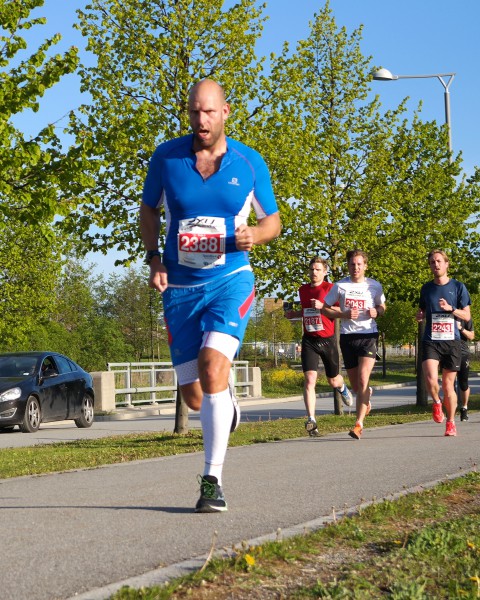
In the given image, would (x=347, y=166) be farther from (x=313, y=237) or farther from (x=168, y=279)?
(x=168, y=279)

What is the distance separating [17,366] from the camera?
20.5 m

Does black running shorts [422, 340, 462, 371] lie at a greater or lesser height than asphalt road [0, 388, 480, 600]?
greater

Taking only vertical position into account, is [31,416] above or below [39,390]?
below

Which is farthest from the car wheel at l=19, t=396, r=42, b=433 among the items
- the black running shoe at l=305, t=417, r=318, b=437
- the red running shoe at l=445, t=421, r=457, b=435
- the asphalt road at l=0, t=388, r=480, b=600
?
the asphalt road at l=0, t=388, r=480, b=600

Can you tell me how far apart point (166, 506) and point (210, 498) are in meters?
0.38

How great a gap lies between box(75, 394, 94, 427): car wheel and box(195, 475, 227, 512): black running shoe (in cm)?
1630

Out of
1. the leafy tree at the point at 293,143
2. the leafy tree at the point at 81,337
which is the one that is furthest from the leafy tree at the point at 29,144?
the leafy tree at the point at 81,337

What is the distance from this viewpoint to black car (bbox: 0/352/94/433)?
64.4ft

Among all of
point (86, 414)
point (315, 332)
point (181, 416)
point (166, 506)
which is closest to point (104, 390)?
point (86, 414)

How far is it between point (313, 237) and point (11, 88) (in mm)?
9631

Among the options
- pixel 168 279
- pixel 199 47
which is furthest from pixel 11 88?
pixel 168 279

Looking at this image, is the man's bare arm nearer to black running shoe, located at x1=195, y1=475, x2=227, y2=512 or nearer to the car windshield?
black running shoe, located at x1=195, y1=475, x2=227, y2=512

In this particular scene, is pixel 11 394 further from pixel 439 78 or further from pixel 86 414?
pixel 439 78

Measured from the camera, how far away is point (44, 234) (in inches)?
559
